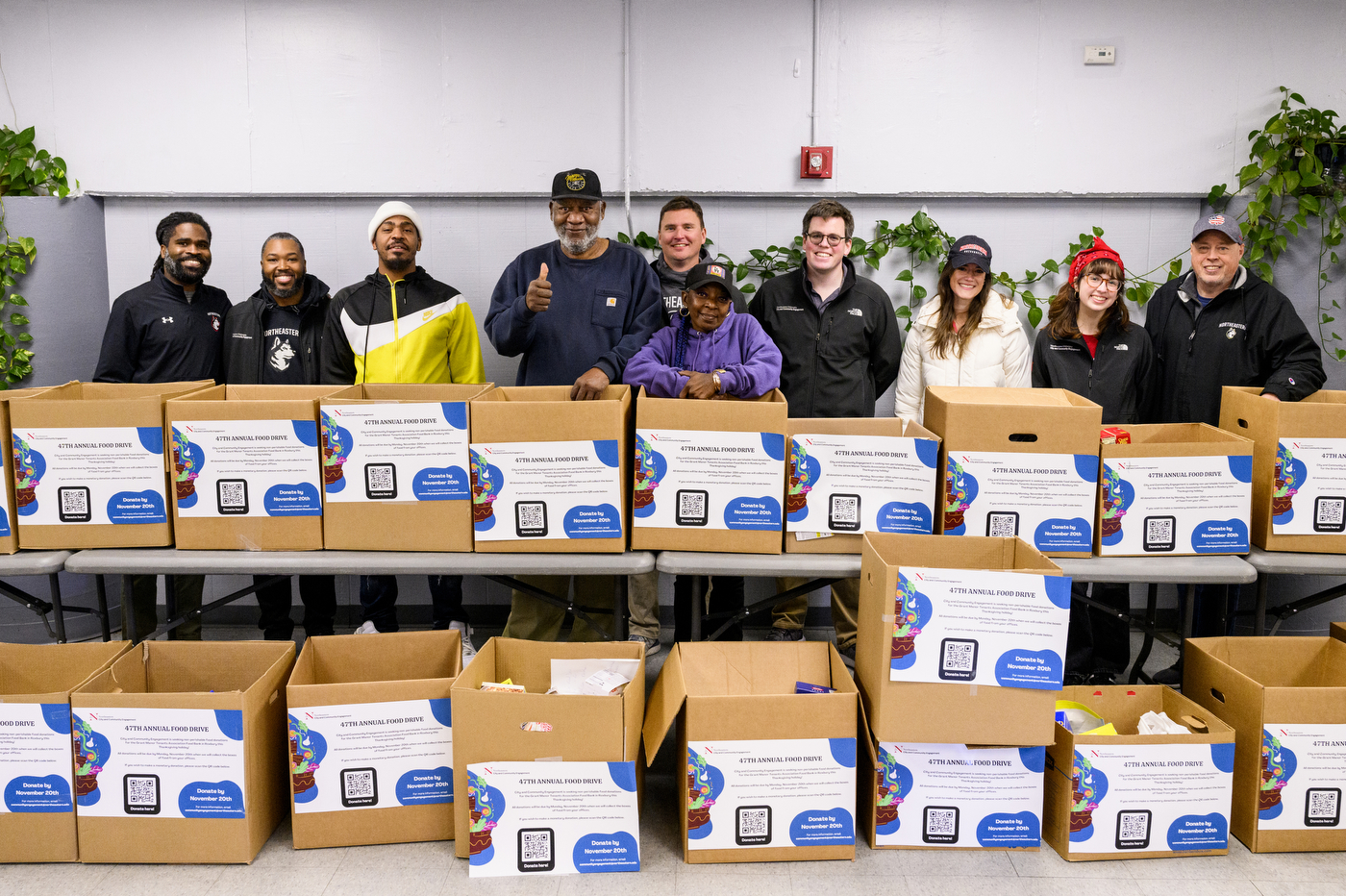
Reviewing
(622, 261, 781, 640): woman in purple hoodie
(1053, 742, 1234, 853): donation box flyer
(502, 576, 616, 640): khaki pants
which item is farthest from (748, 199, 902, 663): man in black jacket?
(1053, 742, 1234, 853): donation box flyer

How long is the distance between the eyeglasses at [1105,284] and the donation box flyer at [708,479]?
1.43m

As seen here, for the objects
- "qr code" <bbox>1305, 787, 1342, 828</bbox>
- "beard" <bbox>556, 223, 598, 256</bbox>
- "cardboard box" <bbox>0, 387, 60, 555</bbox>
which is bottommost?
"qr code" <bbox>1305, 787, 1342, 828</bbox>

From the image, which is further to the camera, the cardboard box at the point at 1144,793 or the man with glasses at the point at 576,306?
the man with glasses at the point at 576,306

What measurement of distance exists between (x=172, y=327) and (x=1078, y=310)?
3179 mm

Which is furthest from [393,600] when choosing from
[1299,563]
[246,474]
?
[1299,563]

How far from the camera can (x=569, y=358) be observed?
296cm

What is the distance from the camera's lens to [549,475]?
86.1 inches

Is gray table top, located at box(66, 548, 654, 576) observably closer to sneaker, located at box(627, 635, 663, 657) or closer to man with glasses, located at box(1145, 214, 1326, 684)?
sneaker, located at box(627, 635, 663, 657)

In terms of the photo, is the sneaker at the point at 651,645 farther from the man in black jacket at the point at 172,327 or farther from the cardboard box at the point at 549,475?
the man in black jacket at the point at 172,327

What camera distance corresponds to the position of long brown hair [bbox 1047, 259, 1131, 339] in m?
2.88

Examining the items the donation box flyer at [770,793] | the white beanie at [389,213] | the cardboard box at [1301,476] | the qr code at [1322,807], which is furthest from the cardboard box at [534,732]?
the white beanie at [389,213]

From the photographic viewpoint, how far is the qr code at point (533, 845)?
202 cm

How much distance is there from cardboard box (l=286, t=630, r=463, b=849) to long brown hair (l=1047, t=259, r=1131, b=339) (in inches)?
88.6

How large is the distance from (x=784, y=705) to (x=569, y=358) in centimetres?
143
